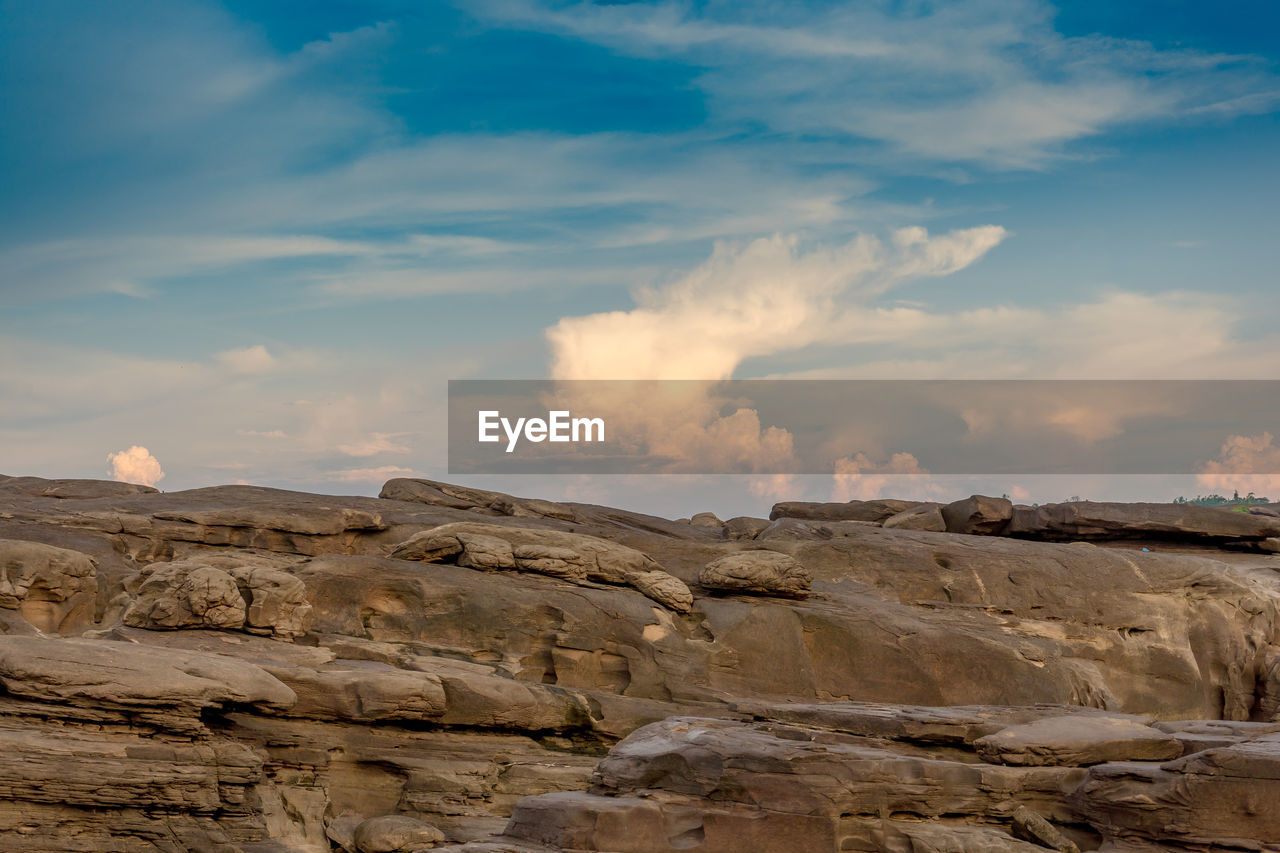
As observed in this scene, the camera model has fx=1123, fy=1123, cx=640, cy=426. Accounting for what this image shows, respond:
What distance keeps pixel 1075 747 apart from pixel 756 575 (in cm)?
1001

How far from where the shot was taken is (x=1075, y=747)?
57.9 feet

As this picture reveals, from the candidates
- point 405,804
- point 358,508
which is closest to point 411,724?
point 405,804

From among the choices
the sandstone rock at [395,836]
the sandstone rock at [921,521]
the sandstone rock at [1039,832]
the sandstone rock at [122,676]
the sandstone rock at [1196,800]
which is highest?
the sandstone rock at [921,521]

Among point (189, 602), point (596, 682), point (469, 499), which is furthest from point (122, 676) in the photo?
point (469, 499)

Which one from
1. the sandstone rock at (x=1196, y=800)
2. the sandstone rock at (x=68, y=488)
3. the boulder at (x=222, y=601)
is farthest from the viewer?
the sandstone rock at (x=68, y=488)

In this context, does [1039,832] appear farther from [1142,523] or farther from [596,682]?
[1142,523]

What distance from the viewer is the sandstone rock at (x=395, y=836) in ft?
57.3

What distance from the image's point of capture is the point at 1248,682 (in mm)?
30359

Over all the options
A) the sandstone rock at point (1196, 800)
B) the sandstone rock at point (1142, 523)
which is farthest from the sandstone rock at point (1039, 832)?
the sandstone rock at point (1142, 523)

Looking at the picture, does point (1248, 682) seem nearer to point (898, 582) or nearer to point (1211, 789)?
point (898, 582)

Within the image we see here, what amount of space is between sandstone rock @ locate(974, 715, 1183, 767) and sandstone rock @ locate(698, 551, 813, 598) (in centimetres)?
898

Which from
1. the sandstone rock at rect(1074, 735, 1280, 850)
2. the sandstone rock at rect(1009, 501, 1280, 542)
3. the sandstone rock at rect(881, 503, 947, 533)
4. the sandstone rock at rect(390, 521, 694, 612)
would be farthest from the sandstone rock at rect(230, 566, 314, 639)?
the sandstone rock at rect(1009, 501, 1280, 542)

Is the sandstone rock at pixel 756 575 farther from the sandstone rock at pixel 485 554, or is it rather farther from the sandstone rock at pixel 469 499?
the sandstone rock at pixel 469 499

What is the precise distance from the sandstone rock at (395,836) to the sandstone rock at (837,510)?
2349cm
